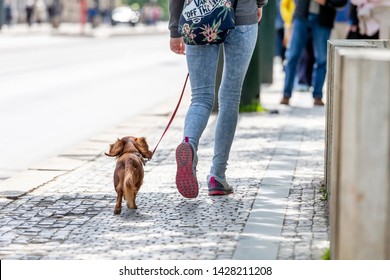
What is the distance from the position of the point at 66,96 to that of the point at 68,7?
7981cm

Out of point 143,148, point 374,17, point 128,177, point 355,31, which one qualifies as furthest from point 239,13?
point 355,31

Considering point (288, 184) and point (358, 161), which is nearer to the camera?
point (358, 161)

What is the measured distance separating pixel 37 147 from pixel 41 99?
5.34 m

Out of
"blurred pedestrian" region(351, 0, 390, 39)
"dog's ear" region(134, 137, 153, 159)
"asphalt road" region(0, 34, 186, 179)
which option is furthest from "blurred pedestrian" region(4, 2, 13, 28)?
"dog's ear" region(134, 137, 153, 159)

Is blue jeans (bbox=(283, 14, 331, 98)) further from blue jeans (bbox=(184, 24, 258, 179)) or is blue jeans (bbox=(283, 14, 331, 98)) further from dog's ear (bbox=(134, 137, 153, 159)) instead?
dog's ear (bbox=(134, 137, 153, 159))

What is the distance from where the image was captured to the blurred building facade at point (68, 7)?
79.0 m

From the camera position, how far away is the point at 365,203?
173 inches

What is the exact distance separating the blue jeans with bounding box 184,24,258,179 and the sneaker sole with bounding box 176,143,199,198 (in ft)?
0.39

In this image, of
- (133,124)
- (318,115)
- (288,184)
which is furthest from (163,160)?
(318,115)

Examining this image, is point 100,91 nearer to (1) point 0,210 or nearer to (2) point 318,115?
(2) point 318,115

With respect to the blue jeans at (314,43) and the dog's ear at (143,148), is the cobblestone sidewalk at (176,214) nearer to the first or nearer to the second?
the dog's ear at (143,148)

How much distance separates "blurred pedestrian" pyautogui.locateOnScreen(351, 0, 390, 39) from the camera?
1054cm

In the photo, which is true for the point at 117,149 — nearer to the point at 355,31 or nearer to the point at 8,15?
the point at 355,31

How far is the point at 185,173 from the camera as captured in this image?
6621 mm
